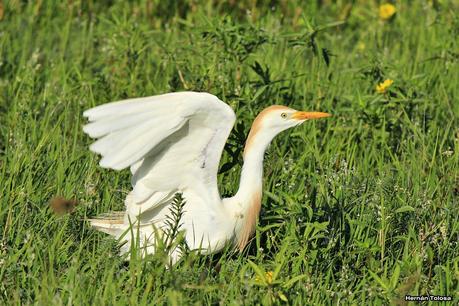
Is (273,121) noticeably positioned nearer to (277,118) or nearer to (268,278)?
(277,118)

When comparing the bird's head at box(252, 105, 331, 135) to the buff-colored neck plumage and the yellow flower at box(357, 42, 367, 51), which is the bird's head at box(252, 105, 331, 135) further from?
the yellow flower at box(357, 42, 367, 51)

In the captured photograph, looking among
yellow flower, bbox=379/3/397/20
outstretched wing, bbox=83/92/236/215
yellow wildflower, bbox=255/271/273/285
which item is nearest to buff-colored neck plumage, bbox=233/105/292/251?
outstretched wing, bbox=83/92/236/215

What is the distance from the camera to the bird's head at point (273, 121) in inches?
198

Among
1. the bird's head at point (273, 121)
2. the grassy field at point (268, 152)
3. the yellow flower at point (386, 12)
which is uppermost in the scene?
the bird's head at point (273, 121)

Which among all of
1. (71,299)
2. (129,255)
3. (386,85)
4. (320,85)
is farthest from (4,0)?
(71,299)

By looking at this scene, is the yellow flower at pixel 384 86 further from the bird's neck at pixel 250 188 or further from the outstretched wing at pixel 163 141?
the outstretched wing at pixel 163 141

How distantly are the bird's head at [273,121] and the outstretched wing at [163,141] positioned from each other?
0.25m

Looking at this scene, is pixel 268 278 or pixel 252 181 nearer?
pixel 268 278

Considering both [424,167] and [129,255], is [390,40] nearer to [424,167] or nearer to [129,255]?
[424,167]

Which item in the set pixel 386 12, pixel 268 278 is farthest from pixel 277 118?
pixel 386 12

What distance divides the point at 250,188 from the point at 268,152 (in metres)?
0.91

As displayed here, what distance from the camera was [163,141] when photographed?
4.84 metres

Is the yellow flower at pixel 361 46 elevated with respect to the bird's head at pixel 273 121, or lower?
lower

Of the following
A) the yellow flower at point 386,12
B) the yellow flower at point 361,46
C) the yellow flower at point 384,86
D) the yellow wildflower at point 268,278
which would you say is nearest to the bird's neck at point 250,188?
the yellow wildflower at point 268,278
